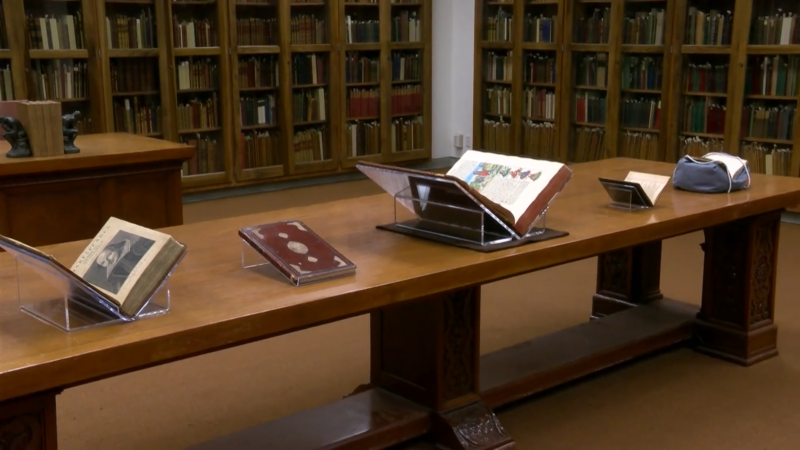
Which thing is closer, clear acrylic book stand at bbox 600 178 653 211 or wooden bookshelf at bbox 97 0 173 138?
clear acrylic book stand at bbox 600 178 653 211

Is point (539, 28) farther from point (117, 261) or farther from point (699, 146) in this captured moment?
point (117, 261)

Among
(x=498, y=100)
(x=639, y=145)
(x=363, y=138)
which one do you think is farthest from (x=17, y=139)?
(x=498, y=100)

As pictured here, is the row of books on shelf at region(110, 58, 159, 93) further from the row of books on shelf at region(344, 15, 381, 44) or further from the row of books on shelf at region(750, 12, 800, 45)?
the row of books on shelf at region(750, 12, 800, 45)

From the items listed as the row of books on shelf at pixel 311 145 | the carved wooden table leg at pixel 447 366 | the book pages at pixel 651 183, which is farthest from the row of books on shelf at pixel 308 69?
the carved wooden table leg at pixel 447 366

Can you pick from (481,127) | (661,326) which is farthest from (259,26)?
(661,326)

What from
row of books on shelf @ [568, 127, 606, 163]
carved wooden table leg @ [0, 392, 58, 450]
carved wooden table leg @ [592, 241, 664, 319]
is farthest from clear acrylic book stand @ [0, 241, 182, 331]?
row of books on shelf @ [568, 127, 606, 163]

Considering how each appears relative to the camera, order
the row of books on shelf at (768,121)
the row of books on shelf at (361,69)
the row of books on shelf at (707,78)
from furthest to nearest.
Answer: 1. the row of books on shelf at (361,69)
2. the row of books on shelf at (707,78)
3. the row of books on shelf at (768,121)

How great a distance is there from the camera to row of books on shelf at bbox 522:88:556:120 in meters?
7.54

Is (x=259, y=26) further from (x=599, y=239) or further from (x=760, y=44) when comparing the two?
(x=599, y=239)

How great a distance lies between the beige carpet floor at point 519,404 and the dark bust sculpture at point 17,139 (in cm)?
122

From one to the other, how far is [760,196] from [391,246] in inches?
61.3

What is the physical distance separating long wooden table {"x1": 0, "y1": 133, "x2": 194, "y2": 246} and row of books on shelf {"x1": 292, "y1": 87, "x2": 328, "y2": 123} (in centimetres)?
300

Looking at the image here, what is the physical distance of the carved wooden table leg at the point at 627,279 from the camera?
12.5ft

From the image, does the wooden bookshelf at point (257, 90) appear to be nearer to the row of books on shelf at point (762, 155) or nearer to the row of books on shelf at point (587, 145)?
the row of books on shelf at point (587, 145)
